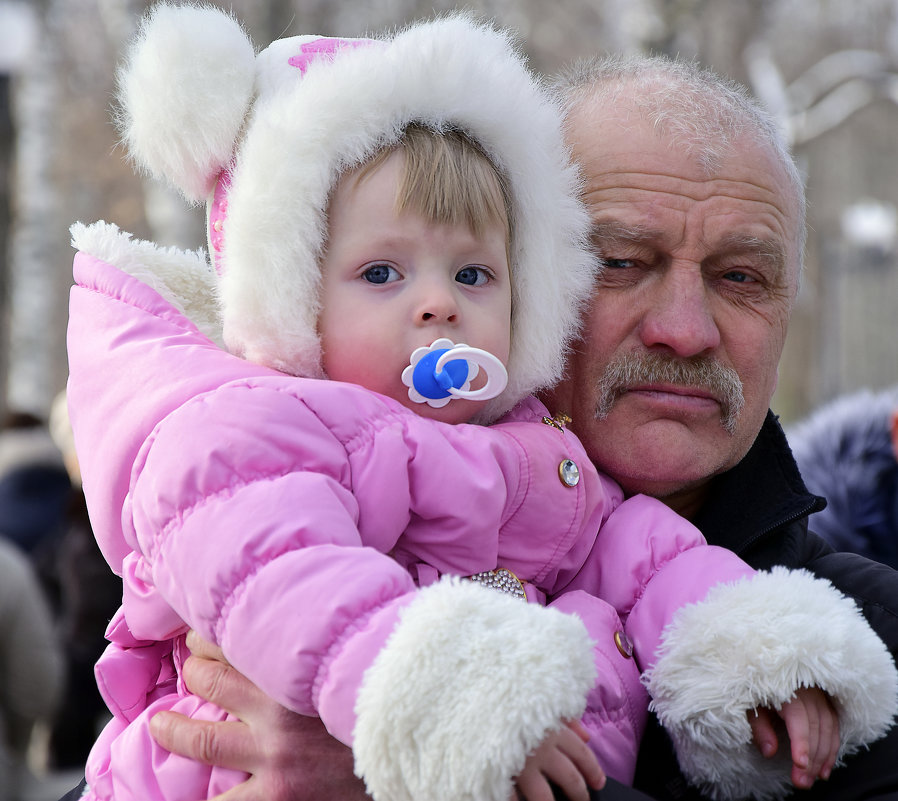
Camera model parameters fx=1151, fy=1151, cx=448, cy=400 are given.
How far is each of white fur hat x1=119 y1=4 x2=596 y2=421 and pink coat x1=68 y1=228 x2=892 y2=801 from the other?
140 mm

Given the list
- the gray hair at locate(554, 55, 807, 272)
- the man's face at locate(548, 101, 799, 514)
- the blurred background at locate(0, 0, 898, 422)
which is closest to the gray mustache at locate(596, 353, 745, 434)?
the man's face at locate(548, 101, 799, 514)

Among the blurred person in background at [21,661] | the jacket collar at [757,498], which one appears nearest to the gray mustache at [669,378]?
the jacket collar at [757,498]

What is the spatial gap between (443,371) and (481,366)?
0.34 feet

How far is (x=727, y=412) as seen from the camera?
2748 mm

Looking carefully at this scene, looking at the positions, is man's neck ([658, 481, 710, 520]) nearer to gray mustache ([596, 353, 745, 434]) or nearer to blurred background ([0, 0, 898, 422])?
gray mustache ([596, 353, 745, 434])

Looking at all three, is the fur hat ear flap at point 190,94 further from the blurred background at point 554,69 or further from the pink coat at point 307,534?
the blurred background at point 554,69

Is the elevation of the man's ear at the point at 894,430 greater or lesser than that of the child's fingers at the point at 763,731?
lesser

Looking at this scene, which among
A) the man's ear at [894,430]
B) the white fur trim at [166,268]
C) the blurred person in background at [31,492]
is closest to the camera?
the white fur trim at [166,268]

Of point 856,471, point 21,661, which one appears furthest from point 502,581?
point 21,661

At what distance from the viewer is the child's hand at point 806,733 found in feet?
6.35

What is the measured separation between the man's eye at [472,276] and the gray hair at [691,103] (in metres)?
0.78

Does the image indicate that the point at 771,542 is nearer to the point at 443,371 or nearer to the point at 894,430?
the point at 443,371

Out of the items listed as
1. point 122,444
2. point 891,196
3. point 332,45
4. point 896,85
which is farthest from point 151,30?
point 891,196

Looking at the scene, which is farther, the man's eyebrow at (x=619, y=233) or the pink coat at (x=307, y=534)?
the man's eyebrow at (x=619, y=233)
